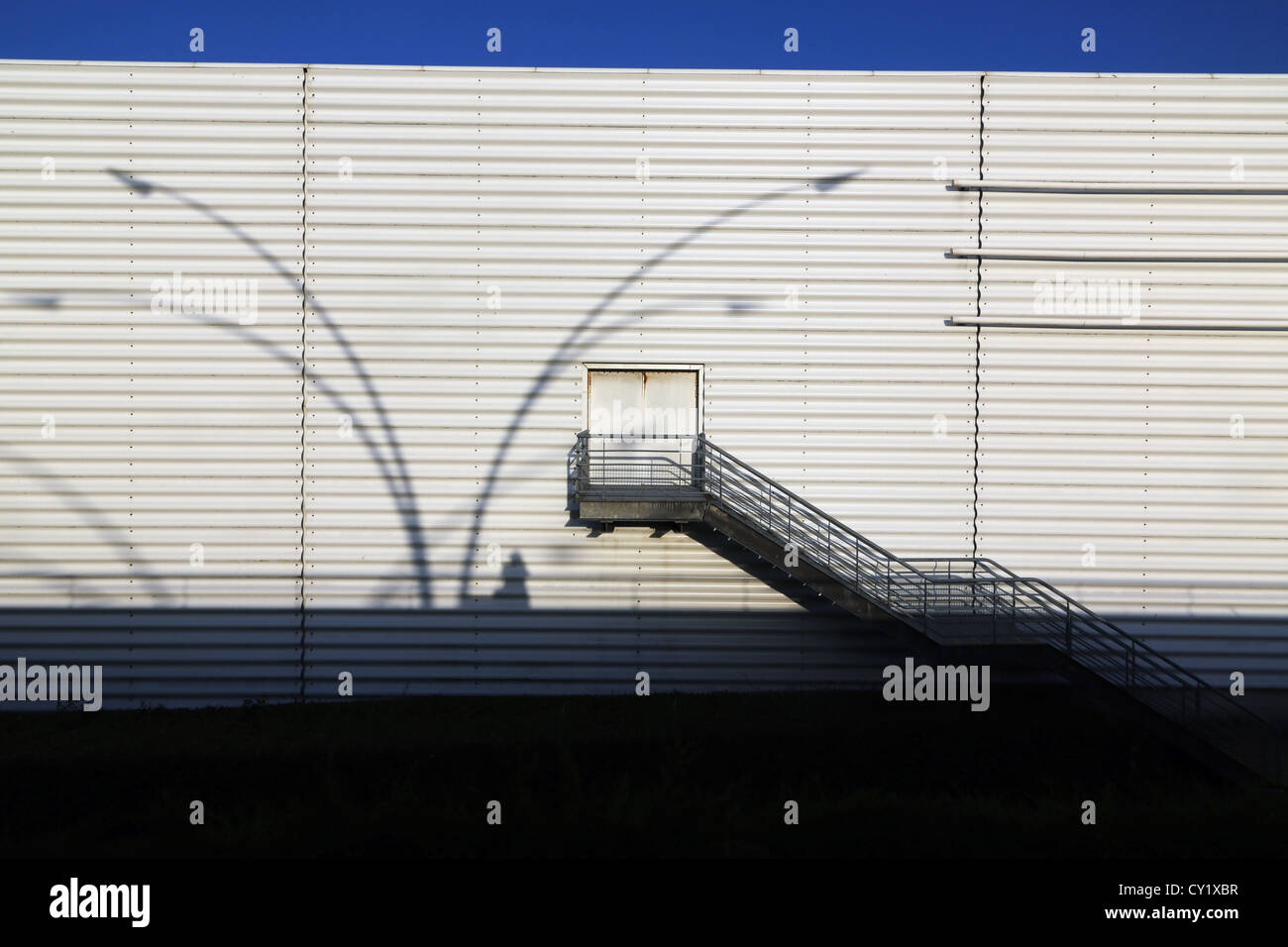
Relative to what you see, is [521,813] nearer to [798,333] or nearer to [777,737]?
[777,737]

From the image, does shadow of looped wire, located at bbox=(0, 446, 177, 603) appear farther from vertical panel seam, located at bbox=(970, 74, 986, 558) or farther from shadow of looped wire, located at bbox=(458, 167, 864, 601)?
vertical panel seam, located at bbox=(970, 74, 986, 558)

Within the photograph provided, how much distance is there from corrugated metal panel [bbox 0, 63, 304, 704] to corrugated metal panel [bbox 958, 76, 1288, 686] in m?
11.5

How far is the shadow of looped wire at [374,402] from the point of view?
50.2 ft

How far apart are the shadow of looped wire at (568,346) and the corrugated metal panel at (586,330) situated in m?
0.04

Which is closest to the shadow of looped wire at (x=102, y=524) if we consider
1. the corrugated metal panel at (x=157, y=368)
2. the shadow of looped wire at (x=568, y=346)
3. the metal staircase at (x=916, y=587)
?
the corrugated metal panel at (x=157, y=368)

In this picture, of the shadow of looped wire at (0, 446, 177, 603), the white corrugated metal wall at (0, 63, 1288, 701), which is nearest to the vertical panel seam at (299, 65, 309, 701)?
the white corrugated metal wall at (0, 63, 1288, 701)

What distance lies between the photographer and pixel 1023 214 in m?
15.5

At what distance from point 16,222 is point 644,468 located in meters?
10.7

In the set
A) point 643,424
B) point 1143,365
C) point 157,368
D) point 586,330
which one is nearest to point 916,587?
point 643,424

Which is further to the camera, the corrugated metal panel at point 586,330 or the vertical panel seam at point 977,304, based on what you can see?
the vertical panel seam at point 977,304

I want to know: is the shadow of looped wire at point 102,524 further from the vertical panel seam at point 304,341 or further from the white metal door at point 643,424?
the white metal door at point 643,424

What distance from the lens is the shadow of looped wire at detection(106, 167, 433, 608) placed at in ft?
50.2

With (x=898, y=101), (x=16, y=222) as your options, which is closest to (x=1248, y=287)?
(x=898, y=101)

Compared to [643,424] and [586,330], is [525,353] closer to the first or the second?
[586,330]
